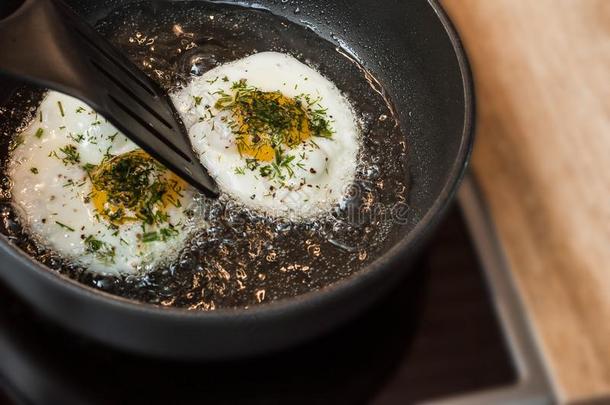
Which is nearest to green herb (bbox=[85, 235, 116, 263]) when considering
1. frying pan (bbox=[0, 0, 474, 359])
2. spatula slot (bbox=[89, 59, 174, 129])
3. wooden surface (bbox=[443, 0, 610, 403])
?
frying pan (bbox=[0, 0, 474, 359])

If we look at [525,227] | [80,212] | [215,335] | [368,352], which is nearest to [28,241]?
[80,212]

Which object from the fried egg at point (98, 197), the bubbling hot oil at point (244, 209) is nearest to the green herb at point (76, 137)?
the fried egg at point (98, 197)

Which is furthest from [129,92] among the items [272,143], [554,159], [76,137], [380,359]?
[554,159]

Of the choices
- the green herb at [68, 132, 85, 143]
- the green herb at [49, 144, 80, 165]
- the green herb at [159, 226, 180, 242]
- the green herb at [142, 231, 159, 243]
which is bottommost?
the green herb at [142, 231, 159, 243]

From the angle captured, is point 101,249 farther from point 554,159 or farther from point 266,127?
point 554,159

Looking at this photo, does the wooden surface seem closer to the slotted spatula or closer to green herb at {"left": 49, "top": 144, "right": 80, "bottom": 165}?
the slotted spatula
